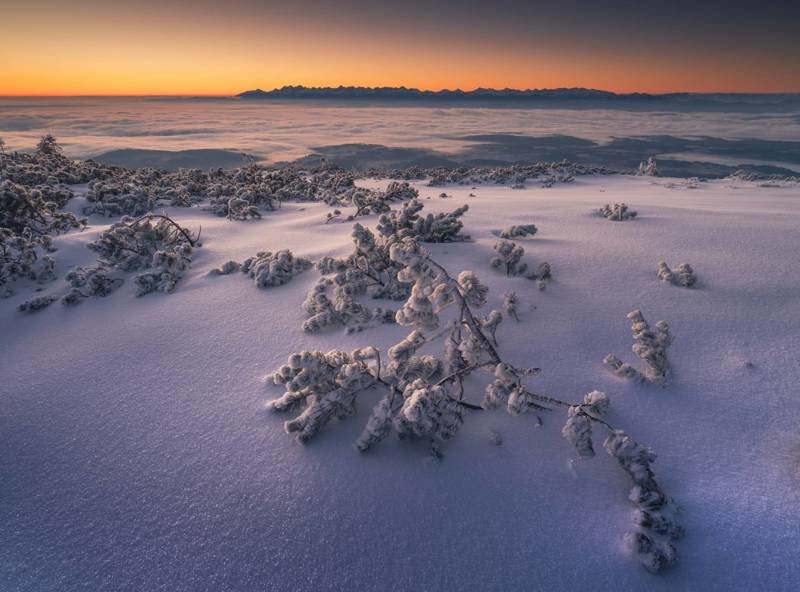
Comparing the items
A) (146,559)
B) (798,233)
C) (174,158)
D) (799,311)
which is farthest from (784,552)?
(174,158)

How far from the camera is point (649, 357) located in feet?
8.39

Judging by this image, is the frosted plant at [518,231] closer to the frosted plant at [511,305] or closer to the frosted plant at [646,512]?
the frosted plant at [511,305]

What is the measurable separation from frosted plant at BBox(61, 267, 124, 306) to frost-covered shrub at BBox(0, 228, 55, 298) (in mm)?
606

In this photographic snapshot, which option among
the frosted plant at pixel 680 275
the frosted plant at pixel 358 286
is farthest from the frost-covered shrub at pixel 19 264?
the frosted plant at pixel 680 275

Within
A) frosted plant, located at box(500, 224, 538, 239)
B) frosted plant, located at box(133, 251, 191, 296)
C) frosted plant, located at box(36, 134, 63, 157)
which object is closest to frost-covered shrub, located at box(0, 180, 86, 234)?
frosted plant, located at box(133, 251, 191, 296)

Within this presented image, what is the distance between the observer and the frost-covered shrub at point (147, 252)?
4266 mm

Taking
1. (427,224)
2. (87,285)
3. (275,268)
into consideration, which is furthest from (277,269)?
(87,285)

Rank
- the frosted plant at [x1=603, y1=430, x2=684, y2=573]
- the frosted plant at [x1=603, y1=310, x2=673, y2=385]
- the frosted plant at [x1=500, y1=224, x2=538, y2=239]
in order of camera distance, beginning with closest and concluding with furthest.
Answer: the frosted plant at [x1=603, y1=430, x2=684, y2=573]
the frosted plant at [x1=603, y1=310, x2=673, y2=385]
the frosted plant at [x1=500, y1=224, x2=538, y2=239]

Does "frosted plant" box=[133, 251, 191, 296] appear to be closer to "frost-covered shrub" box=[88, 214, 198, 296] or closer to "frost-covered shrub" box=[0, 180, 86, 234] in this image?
"frost-covered shrub" box=[88, 214, 198, 296]

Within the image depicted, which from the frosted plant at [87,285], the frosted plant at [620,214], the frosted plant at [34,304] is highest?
the frosted plant at [620,214]

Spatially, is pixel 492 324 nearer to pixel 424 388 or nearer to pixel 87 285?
pixel 424 388

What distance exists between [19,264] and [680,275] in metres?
6.69

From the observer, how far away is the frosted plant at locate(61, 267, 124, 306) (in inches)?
162

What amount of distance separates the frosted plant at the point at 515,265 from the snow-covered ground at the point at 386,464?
125mm
